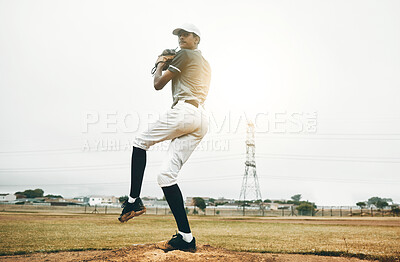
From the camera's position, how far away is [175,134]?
344cm

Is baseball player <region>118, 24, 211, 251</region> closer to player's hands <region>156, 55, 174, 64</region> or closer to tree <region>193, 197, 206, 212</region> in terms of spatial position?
player's hands <region>156, 55, 174, 64</region>

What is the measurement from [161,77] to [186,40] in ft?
2.09

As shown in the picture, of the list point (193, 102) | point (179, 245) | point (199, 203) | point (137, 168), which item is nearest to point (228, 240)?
point (179, 245)

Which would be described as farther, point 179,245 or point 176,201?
point 179,245

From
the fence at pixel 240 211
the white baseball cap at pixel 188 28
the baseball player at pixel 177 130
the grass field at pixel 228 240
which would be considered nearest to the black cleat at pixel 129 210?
the baseball player at pixel 177 130

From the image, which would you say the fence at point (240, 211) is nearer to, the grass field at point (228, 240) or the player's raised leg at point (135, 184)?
the grass field at point (228, 240)

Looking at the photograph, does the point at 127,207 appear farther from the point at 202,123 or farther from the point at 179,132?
the point at 202,123

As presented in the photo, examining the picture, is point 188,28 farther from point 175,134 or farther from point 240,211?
point 240,211

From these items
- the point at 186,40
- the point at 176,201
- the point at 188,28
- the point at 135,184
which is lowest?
the point at 176,201

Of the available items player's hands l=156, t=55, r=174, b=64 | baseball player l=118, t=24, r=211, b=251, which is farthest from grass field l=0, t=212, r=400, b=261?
player's hands l=156, t=55, r=174, b=64

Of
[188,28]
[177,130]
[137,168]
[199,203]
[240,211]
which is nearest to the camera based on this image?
[177,130]

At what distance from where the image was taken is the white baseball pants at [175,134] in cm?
335

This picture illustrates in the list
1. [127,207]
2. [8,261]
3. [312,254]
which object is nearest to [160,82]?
[127,207]

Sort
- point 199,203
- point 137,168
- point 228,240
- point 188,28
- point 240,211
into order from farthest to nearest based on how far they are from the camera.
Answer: point 199,203 < point 240,211 < point 228,240 < point 188,28 < point 137,168
